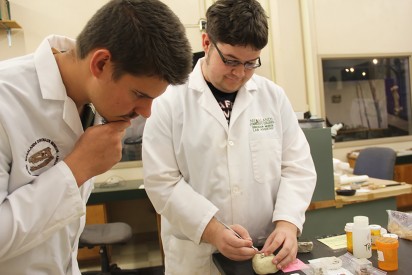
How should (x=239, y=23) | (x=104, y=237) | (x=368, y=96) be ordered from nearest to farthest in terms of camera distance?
(x=239, y=23), (x=104, y=237), (x=368, y=96)

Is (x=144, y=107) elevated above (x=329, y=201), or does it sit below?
above

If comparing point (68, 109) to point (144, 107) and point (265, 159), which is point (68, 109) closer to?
point (144, 107)

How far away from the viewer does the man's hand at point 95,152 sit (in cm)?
71

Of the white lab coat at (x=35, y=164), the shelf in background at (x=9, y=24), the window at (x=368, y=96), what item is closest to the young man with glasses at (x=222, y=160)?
the white lab coat at (x=35, y=164)

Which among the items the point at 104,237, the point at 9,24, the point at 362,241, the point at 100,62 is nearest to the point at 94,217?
the point at 104,237

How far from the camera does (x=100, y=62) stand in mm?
698

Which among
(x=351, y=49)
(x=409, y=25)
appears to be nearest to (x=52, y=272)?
(x=351, y=49)

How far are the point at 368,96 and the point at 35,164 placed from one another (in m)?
4.82

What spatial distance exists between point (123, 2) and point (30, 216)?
452 millimetres

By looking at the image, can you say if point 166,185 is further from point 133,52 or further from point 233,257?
point 133,52

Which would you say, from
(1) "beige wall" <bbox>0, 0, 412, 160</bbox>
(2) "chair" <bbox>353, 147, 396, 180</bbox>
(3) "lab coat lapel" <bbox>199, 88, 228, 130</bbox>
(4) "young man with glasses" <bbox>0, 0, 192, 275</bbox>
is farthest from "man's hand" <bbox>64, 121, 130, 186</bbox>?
(1) "beige wall" <bbox>0, 0, 412, 160</bbox>

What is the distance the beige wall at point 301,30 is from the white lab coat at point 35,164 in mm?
3201

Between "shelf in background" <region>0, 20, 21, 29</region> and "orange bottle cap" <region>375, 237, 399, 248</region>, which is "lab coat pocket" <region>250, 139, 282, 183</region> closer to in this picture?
"orange bottle cap" <region>375, 237, 399, 248</region>

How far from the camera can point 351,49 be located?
4.58m
